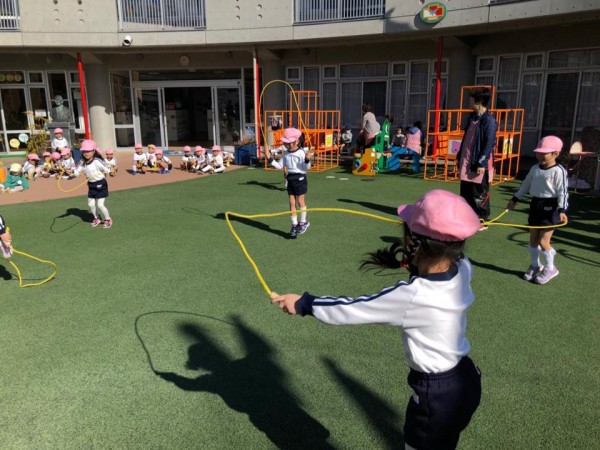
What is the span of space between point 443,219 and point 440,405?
0.86 metres

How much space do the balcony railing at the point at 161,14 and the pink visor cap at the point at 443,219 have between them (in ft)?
57.8

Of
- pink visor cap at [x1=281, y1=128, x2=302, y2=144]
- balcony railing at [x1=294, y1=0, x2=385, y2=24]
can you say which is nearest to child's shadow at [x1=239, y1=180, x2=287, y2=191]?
pink visor cap at [x1=281, y1=128, x2=302, y2=144]

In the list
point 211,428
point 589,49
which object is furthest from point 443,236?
point 589,49

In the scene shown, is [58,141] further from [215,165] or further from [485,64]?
[485,64]

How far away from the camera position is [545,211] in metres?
5.42

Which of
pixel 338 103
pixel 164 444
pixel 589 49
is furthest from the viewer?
pixel 338 103

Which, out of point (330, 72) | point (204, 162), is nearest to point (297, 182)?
point (204, 162)

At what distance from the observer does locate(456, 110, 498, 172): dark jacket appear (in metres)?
7.02

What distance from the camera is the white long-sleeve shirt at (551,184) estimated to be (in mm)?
5262

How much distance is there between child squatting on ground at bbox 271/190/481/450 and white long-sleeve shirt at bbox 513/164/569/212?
359 cm

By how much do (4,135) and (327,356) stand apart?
20.6 metres

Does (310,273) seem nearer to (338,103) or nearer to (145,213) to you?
(145,213)

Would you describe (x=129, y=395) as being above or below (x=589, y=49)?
below

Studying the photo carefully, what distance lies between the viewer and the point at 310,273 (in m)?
6.09
